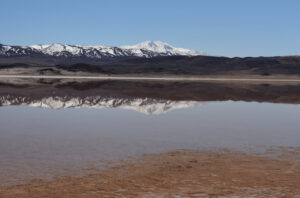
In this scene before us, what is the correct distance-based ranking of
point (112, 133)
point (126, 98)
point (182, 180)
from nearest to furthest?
1. point (182, 180)
2. point (112, 133)
3. point (126, 98)

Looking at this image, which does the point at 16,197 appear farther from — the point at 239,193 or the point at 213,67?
the point at 213,67

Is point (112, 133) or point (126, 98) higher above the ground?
point (126, 98)

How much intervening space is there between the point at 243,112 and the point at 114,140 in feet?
41.6

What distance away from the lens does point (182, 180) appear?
9492 mm

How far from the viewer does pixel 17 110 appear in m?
23.7

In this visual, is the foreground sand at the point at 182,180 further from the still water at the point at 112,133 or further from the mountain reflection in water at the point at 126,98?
the mountain reflection in water at the point at 126,98

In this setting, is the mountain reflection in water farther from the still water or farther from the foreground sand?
the foreground sand

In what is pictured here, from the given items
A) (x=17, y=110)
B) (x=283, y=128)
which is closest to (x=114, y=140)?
(x=283, y=128)

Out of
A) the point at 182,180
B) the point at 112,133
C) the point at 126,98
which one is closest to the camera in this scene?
the point at 182,180

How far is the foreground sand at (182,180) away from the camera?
843 cm

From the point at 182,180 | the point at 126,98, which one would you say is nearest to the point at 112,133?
the point at 182,180

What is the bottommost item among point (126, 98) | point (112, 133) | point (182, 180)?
point (182, 180)

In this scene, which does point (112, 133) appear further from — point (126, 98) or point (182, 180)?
point (126, 98)

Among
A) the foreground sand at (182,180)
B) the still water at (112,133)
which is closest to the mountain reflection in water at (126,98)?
the still water at (112,133)
